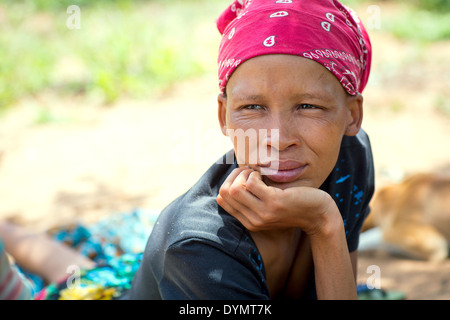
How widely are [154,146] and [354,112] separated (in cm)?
412

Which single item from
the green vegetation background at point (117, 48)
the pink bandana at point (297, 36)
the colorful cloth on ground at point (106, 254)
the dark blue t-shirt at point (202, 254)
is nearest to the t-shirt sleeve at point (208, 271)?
the dark blue t-shirt at point (202, 254)

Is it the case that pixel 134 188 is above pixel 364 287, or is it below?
above

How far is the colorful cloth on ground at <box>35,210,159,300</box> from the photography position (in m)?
2.54

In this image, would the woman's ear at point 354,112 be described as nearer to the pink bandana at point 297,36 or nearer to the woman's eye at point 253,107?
the pink bandana at point 297,36

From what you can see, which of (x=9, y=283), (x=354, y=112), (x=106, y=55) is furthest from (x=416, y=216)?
(x=106, y=55)

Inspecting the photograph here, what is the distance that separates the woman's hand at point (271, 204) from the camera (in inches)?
63.6

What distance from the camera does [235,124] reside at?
1799 millimetres

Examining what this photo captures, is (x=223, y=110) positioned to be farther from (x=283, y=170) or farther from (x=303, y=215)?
(x=303, y=215)

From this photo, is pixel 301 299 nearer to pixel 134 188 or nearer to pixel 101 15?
pixel 134 188

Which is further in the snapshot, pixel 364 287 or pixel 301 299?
pixel 364 287

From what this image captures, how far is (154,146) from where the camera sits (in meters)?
5.82

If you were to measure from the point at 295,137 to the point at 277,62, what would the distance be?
0.27 metres

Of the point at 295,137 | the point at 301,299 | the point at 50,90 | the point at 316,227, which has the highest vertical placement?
the point at 50,90

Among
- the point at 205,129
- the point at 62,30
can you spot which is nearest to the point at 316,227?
the point at 205,129
